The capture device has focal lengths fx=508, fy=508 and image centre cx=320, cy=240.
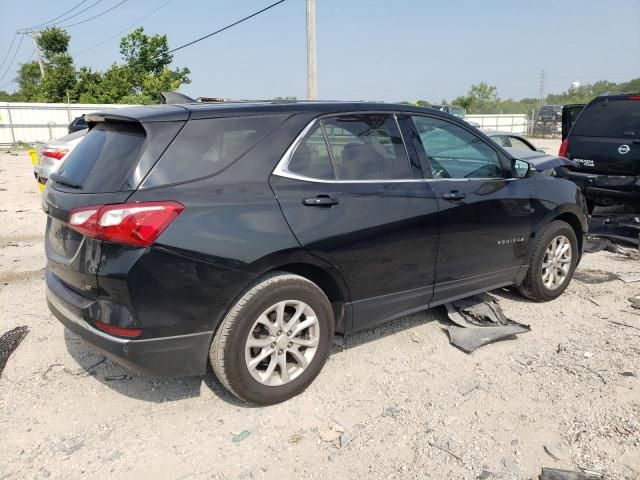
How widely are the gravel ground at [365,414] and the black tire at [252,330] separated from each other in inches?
5.1

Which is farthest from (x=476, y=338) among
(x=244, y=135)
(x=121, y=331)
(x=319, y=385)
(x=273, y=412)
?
(x=121, y=331)

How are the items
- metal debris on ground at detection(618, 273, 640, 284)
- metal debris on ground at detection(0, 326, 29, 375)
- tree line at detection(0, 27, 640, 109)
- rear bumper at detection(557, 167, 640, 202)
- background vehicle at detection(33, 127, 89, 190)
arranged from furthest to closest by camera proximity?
tree line at detection(0, 27, 640, 109) < background vehicle at detection(33, 127, 89, 190) < rear bumper at detection(557, 167, 640, 202) < metal debris on ground at detection(618, 273, 640, 284) < metal debris on ground at detection(0, 326, 29, 375)

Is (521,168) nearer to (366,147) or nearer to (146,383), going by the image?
(366,147)

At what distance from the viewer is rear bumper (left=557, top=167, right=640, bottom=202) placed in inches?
265

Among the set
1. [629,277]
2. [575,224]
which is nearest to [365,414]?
[575,224]

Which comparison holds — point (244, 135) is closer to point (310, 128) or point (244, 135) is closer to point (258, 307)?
point (310, 128)

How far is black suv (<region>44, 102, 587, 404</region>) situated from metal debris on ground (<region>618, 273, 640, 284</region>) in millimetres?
2457

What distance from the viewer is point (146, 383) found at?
11.0 feet

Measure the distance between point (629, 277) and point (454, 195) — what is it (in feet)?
9.74

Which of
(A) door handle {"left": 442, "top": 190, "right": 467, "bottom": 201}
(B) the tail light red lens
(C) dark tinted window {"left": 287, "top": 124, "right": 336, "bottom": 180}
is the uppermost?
(C) dark tinted window {"left": 287, "top": 124, "right": 336, "bottom": 180}

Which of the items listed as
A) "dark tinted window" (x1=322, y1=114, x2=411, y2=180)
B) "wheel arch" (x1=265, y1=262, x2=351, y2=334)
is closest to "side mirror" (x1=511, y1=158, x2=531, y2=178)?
"dark tinted window" (x1=322, y1=114, x2=411, y2=180)

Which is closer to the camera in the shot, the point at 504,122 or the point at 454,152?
the point at 454,152

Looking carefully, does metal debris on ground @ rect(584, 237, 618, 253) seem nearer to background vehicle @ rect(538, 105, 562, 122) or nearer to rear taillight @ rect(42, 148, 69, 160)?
rear taillight @ rect(42, 148, 69, 160)

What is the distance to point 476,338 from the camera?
3932 millimetres
